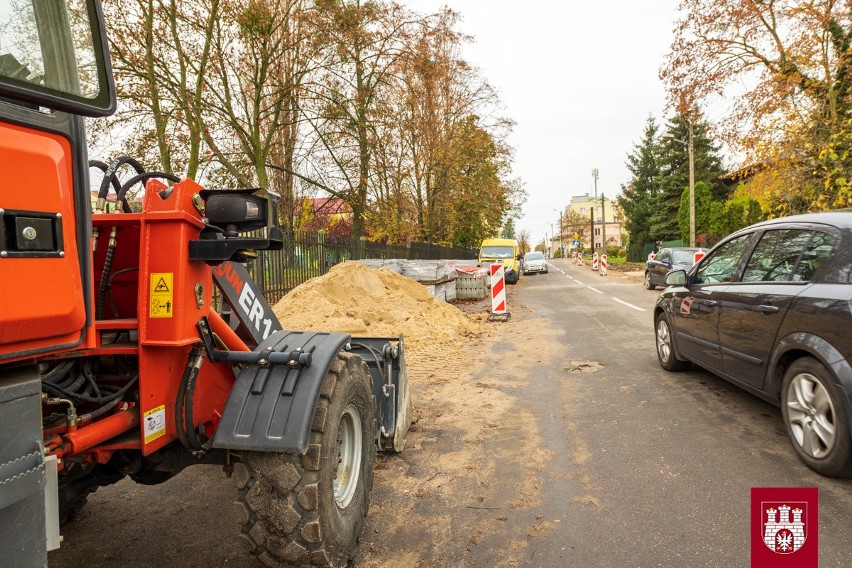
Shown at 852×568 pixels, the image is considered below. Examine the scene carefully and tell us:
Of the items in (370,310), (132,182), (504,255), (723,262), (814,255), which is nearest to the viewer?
(132,182)

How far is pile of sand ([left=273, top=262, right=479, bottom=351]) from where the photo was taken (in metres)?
8.42

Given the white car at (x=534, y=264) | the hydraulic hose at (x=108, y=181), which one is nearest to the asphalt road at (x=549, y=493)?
the hydraulic hose at (x=108, y=181)

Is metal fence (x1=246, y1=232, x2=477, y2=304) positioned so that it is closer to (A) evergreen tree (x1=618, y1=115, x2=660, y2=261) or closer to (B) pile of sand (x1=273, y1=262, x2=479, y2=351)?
(B) pile of sand (x1=273, y1=262, x2=479, y2=351)

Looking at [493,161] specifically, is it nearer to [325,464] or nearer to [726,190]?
[726,190]

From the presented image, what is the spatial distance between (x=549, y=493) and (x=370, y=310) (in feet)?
20.7

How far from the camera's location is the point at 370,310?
9453 mm

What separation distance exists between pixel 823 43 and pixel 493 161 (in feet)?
71.7

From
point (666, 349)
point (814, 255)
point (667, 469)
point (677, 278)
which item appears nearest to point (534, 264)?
point (666, 349)

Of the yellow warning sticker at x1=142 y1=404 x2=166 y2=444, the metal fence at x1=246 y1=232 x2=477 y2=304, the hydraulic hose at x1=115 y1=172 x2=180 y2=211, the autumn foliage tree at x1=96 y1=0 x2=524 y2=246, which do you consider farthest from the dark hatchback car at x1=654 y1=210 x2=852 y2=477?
the autumn foliage tree at x1=96 y1=0 x2=524 y2=246

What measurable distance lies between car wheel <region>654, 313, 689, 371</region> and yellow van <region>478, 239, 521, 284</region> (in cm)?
2083

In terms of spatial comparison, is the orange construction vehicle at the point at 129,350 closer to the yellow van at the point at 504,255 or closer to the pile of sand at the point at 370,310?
the pile of sand at the point at 370,310

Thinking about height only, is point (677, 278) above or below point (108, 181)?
below

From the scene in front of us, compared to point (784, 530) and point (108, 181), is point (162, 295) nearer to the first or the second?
point (108, 181)

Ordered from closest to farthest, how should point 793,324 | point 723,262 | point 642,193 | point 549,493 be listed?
point 549,493 → point 793,324 → point 723,262 → point 642,193
